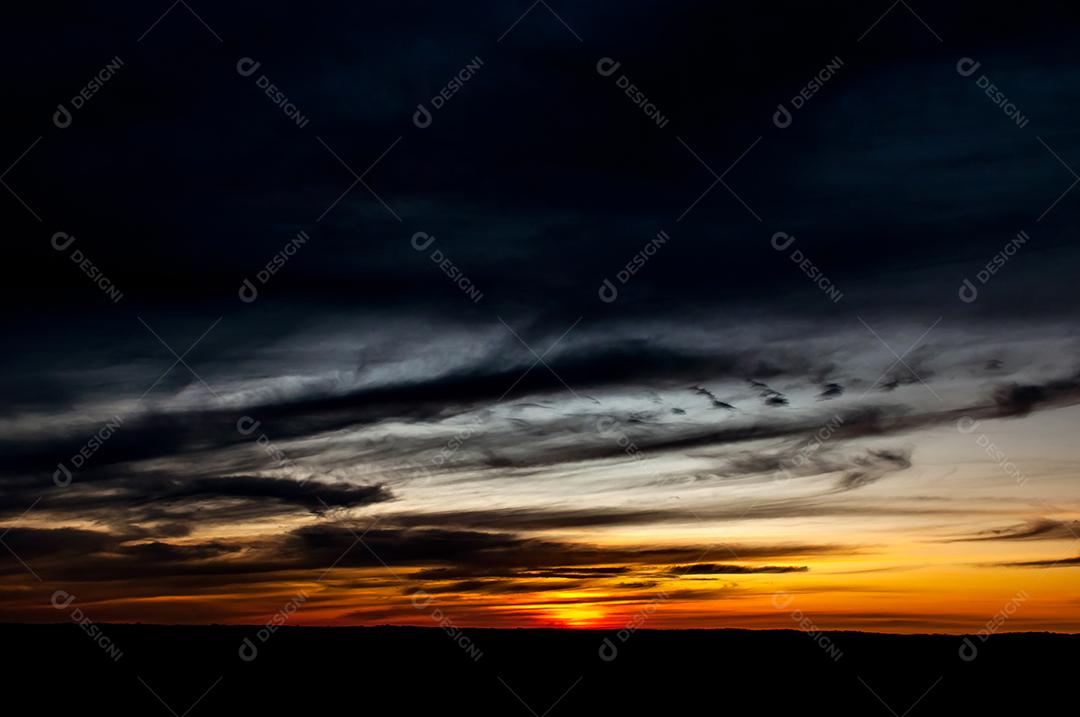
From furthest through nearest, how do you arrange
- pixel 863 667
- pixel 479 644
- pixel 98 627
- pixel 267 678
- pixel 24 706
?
pixel 98 627
pixel 479 644
pixel 863 667
pixel 267 678
pixel 24 706

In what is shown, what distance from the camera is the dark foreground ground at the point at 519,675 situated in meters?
22.8

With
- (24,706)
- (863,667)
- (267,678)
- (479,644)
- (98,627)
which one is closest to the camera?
(24,706)

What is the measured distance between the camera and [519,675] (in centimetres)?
2586

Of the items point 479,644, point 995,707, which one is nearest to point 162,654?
point 479,644

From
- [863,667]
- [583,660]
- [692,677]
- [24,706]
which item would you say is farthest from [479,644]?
[24,706]

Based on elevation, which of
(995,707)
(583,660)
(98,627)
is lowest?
(995,707)

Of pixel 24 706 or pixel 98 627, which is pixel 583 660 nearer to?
pixel 24 706

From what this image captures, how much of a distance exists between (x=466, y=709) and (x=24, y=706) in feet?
28.8

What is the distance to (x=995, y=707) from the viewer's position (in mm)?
22641

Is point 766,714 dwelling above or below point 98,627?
below

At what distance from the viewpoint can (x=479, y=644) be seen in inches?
1211

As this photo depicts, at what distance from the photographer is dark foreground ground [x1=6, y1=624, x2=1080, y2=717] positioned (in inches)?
897

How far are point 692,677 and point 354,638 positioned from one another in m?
11.1

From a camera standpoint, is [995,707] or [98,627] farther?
[98,627]
